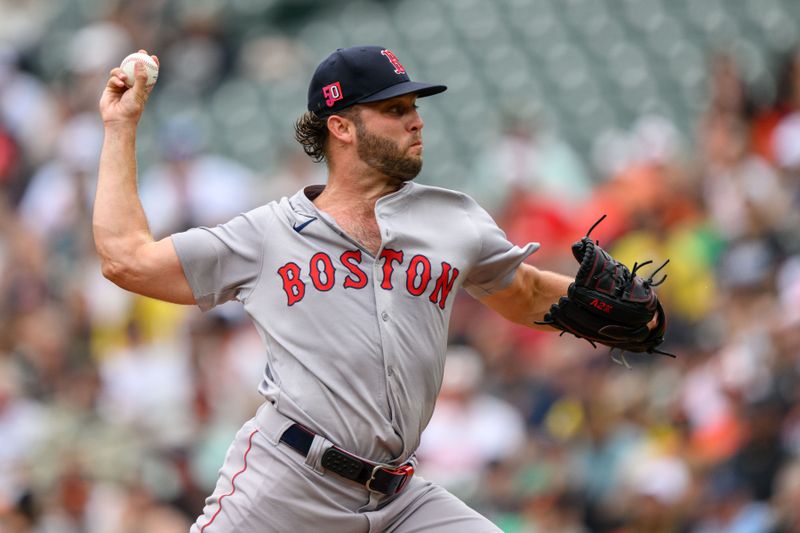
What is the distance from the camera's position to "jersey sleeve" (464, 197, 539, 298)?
409cm

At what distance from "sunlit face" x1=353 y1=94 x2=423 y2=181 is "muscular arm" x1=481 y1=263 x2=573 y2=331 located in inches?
20.2

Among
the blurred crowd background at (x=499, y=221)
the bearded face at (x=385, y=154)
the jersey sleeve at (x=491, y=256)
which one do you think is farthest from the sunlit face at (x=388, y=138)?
the blurred crowd background at (x=499, y=221)

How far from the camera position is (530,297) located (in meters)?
4.31

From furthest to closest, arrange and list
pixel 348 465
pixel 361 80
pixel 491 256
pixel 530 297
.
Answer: pixel 530 297, pixel 491 256, pixel 361 80, pixel 348 465

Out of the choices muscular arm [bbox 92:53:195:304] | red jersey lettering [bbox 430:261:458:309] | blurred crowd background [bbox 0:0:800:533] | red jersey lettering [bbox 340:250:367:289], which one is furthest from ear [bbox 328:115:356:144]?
blurred crowd background [bbox 0:0:800:533]

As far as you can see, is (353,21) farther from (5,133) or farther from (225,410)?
(225,410)

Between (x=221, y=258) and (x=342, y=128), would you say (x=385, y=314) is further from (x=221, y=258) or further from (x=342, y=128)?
(x=342, y=128)

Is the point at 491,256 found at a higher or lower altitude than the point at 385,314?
higher

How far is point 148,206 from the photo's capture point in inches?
381

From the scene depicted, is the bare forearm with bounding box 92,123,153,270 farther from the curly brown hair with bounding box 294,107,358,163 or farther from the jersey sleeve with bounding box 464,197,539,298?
the jersey sleeve with bounding box 464,197,539,298

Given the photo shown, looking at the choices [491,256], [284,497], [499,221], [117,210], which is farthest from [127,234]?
[499,221]

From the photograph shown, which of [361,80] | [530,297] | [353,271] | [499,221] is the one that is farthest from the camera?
[499,221]

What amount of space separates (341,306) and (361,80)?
2.20ft

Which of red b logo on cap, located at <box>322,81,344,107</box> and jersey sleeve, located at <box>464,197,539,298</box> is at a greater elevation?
red b logo on cap, located at <box>322,81,344,107</box>
